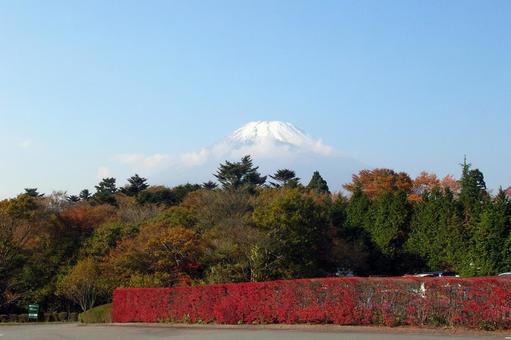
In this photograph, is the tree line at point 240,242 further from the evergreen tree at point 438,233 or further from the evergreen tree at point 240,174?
the evergreen tree at point 240,174

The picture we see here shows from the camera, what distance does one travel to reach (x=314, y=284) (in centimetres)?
1848

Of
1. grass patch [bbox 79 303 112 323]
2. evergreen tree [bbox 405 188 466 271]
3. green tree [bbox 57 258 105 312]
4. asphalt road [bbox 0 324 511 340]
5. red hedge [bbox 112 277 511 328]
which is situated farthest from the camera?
evergreen tree [bbox 405 188 466 271]

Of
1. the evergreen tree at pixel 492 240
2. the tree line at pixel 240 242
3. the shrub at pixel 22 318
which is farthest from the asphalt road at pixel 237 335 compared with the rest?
the evergreen tree at pixel 492 240

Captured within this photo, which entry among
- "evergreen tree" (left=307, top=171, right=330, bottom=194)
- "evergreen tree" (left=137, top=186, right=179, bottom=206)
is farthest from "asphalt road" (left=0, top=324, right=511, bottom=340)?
"evergreen tree" (left=307, top=171, right=330, bottom=194)

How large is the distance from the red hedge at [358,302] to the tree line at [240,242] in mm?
11088

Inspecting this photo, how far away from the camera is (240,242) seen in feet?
114

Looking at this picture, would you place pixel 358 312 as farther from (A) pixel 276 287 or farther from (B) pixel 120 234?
(B) pixel 120 234

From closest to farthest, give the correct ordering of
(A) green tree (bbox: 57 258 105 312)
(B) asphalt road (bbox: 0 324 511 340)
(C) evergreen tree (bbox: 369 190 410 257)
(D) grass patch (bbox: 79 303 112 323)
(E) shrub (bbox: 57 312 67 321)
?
(B) asphalt road (bbox: 0 324 511 340)
(D) grass patch (bbox: 79 303 112 323)
(A) green tree (bbox: 57 258 105 312)
(E) shrub (bbox: 57 312 67 321)
(C) evergreen tree (bbox: 369 190 410 257)

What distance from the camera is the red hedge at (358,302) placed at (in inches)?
613

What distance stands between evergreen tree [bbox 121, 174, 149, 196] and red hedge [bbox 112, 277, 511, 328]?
68.0m

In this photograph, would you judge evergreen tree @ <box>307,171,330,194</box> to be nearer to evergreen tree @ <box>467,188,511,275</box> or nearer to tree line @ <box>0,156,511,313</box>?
tree line @ <box>0,156,511,313</box>

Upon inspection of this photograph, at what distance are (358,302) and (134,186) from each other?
75.5 metres

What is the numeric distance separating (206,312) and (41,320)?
2923 centimetres

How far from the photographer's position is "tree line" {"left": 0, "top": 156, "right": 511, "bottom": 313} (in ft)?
115
